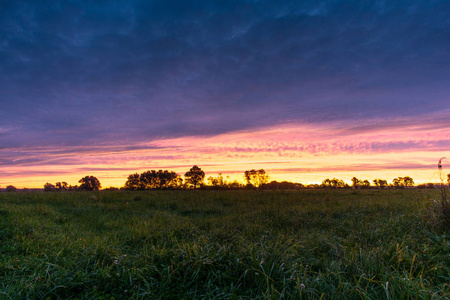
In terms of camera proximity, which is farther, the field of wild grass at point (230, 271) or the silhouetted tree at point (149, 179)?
the silhouetted tree at point (149, 179)

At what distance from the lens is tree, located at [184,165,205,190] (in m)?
65.4

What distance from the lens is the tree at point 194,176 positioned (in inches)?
2576

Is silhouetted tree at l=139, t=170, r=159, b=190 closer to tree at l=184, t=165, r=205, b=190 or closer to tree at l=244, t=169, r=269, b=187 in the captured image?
tree at l=184, t=165, r=205, b=190

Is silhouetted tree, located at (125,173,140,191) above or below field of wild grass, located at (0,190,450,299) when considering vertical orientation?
above

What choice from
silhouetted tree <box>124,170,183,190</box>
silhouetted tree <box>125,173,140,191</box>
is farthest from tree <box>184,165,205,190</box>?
silhouetted tree <box>125,173,140,191</box>

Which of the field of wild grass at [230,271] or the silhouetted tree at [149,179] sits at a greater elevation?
the silhouetted tree at [149,179]

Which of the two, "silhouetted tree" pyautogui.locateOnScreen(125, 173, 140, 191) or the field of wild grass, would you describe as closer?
the field of wild grass

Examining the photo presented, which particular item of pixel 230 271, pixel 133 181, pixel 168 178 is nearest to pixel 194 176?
pixel 168 178

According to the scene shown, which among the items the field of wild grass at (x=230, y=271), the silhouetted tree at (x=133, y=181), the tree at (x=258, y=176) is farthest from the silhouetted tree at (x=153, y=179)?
the field of wild grass at (x=230, y=271)

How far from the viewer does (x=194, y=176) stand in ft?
214

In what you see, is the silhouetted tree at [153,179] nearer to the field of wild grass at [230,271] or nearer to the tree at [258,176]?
the tree at [258,176]

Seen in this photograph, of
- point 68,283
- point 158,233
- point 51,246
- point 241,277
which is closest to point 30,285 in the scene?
point 68,283

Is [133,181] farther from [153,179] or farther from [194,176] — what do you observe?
[194,176]

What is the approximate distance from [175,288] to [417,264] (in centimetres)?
377
